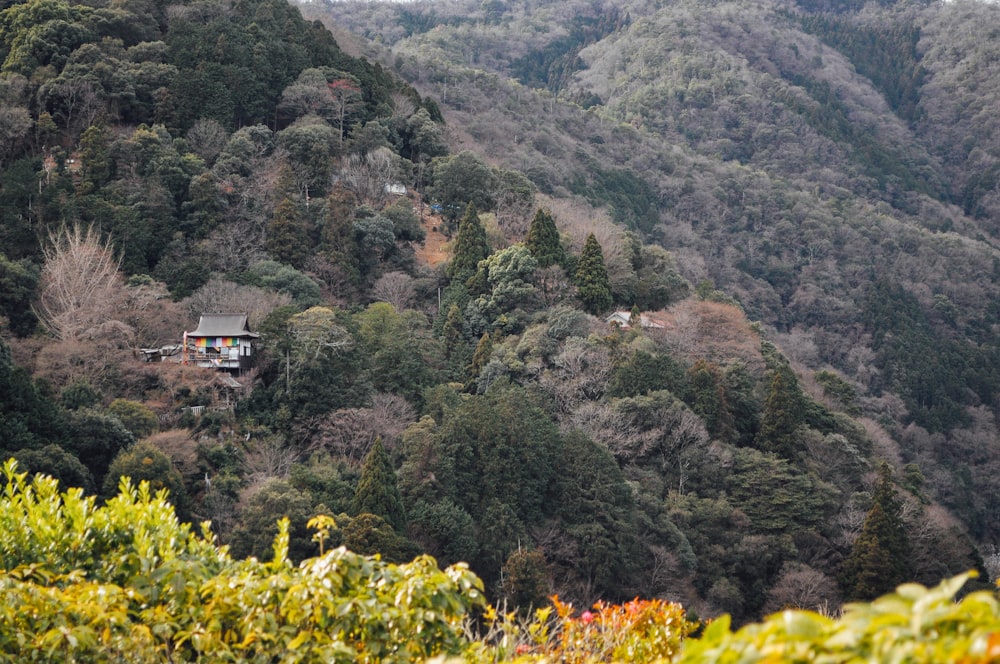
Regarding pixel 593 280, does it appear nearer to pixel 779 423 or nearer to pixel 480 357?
pixel 480 357

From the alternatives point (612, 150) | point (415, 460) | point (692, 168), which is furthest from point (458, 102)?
point (415, 460)

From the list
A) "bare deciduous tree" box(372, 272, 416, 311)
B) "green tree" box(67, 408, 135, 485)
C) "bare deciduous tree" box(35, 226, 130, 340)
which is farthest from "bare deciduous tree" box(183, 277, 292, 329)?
"green tree" box(67, 408, 135, 485)

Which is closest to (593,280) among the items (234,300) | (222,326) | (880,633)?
(234,300)

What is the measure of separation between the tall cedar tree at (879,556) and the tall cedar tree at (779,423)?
4.01 meters

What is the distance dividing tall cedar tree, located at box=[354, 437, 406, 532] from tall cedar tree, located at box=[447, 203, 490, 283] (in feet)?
45.4

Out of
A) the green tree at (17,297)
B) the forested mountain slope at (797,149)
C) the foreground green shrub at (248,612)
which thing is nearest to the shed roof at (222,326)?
the green tree at (17,297)

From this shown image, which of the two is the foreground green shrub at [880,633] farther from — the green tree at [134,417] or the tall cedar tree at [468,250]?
the tall cedar tree at [468,250]

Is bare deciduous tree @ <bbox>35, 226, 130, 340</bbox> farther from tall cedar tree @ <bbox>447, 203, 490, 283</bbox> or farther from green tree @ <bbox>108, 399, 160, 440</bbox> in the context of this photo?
tall cedar tree @ <bbox>447, 203, 490, 283</bbox>

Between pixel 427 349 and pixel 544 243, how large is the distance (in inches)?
254

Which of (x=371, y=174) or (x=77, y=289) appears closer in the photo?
(x=77, y=289)

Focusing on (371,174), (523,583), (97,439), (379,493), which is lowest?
(523,583)

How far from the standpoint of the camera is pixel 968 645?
378 centimetres

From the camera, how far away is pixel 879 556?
29625 millimetres

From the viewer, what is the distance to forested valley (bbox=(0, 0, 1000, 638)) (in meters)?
26.5
